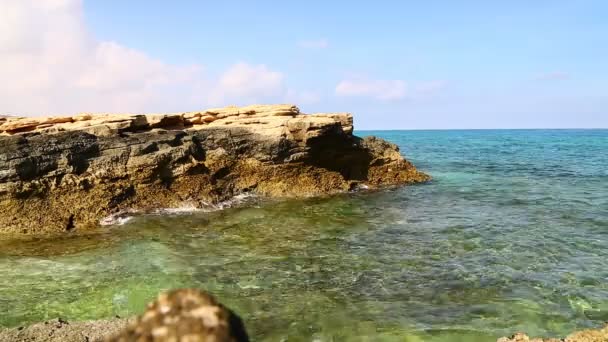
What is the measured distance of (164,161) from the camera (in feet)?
70.5

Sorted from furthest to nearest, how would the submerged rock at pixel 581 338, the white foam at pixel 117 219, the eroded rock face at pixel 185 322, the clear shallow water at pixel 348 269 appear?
the white foam at pixel 117 219, the clear shallow water at pixel 348 269, the submerged rock at pixel 581 338, the eroded rock face at pixel 185 322

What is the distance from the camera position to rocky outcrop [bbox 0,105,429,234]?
1853cm

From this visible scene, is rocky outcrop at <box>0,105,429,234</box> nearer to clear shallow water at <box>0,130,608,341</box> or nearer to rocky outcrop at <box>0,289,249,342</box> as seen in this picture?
clear shallow water at <box>0,130,608,341</box>

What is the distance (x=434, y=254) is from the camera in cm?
1420

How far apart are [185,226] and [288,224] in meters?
3.93

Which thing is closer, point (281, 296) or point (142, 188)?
point (281, 296)

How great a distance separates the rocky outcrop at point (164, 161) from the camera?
1853 centimetres

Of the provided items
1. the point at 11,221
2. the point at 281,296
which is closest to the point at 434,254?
the point at 281,296

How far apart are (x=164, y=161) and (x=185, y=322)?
62.0 ft

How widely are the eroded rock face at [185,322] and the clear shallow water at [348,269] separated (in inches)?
220

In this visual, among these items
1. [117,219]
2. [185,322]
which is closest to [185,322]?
[185,322]

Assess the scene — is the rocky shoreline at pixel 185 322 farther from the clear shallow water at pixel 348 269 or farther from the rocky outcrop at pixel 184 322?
the clear shallow water at pixel 348 269

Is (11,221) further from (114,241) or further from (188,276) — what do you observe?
(188,276)

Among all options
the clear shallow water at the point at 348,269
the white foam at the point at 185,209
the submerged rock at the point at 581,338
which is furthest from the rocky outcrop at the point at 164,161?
the submerged rock at the point at 581,338
